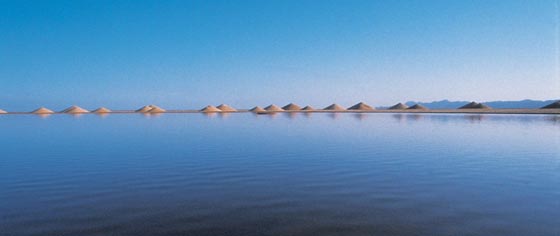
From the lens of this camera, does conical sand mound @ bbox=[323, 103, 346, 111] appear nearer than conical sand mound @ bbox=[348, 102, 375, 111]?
No

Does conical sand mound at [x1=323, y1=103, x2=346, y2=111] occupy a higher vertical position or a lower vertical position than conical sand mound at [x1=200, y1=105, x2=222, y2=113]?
lower

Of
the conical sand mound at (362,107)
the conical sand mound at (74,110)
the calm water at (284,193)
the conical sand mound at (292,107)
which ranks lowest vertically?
the calm water at (284,193)

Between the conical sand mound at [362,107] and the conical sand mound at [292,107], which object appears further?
the conical sand mound at [292,107]

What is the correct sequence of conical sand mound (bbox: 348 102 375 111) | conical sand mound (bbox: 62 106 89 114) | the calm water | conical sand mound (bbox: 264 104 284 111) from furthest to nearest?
conical sand mound (bbox: 264 104 284 111) → conical sand mound (bbox: 348 102 375 111) → conical sand mound (bbox: 62 106 89 114) → the calm water

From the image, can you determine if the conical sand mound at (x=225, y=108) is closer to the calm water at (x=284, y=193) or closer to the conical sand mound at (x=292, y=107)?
the conical sand mound at (x=292, y=107)

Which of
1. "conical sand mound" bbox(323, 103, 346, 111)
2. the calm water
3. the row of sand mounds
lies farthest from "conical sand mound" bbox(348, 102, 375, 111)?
the calm water

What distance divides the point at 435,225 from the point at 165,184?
592cm

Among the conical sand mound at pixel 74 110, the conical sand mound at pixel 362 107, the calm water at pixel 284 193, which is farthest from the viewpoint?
the conical sand mound at pixel 362 107

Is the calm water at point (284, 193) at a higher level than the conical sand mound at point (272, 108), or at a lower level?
lower

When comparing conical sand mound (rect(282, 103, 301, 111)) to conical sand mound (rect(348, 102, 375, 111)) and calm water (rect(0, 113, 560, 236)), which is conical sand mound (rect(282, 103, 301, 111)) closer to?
conical sand mound (rect(348, 102, 375, 111))

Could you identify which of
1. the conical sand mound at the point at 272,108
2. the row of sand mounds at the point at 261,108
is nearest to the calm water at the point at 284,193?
the row of sand mounds at the point at 261,108

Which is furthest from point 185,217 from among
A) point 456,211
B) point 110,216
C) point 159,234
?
point 456,211

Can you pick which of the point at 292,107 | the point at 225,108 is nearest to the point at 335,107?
the point at 292,107

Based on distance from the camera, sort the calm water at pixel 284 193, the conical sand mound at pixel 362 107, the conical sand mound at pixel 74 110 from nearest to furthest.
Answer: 1. the calm water at pixel 284 193
2. the conical sand mound at pixel 74 110
3. the conical sand mound at pixel 362 107
